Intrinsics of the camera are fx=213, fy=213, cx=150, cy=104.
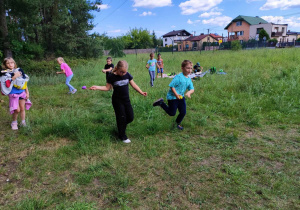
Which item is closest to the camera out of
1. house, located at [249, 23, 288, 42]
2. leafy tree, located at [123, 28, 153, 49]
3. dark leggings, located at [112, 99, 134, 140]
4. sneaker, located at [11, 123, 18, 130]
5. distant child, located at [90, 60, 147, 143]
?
distant child, located at [90, 60, 147, 143]

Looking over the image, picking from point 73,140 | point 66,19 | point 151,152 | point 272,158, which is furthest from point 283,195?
point 66,19

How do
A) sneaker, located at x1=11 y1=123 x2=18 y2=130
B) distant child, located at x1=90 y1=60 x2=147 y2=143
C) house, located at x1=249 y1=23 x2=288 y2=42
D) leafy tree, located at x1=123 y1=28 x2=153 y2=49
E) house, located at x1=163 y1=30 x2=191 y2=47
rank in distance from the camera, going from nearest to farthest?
distant child, located at x1=90 y1=60 x2=147 y2=143
sneaker, located at x1=11 y1=123 x2=18 y2=130
house, located at x1=249 y1=23 x2=288 y2=42
leafy tree, located at x1=123 y1=28 x2=153 y2=49
house, located at x1=163 y1=30 x2=191 y2=47

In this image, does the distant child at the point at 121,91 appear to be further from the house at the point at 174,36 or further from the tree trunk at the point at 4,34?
the house at the point at 174,36

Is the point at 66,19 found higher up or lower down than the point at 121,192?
higher up

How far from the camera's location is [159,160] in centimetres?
369

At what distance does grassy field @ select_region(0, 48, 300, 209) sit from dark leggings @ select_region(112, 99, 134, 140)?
277mm

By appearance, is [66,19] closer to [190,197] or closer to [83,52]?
[83,52]

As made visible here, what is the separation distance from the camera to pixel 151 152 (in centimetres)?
391

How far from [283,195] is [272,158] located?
1.01m

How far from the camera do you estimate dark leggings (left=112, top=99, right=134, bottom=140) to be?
4250 mm

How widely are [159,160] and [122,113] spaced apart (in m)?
1.21

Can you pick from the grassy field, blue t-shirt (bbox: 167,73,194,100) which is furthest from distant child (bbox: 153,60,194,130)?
the grassy field

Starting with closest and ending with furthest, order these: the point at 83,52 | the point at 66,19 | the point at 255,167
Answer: the point at 255,167
the point at 66,19
the point at 83,52

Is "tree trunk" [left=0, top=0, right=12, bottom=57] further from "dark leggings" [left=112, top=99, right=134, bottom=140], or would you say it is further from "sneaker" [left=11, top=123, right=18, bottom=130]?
"dark leggings" [left=112, top=99, right=134, bottom=140]
